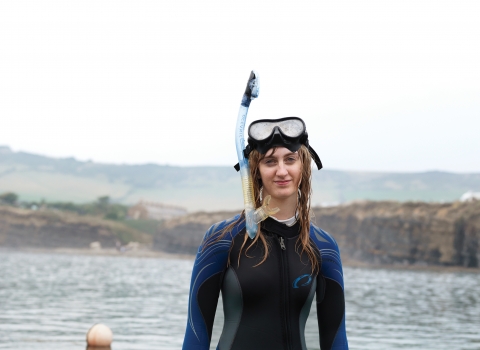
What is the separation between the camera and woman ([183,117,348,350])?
3.62 meters

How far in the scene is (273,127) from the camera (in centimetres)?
362

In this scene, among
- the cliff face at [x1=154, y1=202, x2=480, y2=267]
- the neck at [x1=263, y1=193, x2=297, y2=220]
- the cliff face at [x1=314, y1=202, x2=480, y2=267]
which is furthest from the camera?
the cliff face at [x1=154, y1=202, x2=480, y2=267]

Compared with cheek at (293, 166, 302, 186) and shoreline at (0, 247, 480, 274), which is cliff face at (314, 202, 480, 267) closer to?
shoreline at (0, 247, 480, 274)

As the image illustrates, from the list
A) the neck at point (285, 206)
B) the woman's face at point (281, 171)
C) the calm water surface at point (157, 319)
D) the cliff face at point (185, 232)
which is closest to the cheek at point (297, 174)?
the woman's face at point (281, 171)

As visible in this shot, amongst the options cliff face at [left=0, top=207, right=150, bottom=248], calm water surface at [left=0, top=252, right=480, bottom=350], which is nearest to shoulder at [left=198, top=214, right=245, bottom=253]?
calm water surface at [left=0, top=252, right=480, bottom=350]

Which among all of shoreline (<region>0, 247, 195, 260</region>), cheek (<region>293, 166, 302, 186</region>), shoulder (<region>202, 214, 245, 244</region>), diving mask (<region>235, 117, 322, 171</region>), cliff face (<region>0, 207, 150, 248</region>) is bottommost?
shoreline (<region>0, 247, 195, 260</region>)

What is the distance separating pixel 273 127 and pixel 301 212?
0.47 meters

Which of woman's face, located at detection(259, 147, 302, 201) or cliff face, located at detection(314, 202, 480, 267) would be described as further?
cliff face, located at detection(314, 202, 480, 267)

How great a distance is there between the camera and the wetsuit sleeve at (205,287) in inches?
143

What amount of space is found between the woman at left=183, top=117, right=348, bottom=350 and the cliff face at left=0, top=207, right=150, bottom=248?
136 metres

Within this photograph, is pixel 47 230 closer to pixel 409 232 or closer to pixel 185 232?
pixel 185 232

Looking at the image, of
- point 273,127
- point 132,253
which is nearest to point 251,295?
point 273,127

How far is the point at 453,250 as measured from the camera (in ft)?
283

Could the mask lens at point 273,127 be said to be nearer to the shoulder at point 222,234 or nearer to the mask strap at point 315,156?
the mask strap at point 315,156
